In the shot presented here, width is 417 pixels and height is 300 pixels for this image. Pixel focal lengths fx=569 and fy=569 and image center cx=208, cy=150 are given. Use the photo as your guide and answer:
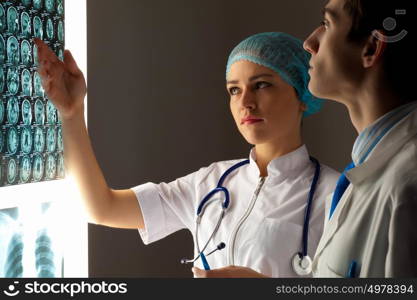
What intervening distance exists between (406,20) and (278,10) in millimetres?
1178

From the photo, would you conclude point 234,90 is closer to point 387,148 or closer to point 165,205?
point 165,205

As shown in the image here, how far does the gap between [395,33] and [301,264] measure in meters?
0.56

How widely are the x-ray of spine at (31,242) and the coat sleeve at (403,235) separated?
789 mm

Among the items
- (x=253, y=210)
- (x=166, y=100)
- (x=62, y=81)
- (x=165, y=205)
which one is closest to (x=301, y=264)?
(x=253, y=210)

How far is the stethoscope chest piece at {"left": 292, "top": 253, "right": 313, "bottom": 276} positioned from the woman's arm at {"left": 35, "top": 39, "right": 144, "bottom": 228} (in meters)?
0.42

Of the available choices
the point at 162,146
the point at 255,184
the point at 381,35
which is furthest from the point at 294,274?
the point at 162,146

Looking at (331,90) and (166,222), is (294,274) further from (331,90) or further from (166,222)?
(331,90)

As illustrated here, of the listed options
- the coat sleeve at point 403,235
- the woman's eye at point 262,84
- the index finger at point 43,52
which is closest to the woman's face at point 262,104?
the woman's eye at point 262,84

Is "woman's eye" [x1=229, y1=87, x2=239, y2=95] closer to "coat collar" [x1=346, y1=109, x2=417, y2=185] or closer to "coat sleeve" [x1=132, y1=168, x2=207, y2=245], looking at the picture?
"coat sleeve" [x1=132, y1=168, x2=207, y2=245]

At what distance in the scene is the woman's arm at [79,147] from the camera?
3.98ft

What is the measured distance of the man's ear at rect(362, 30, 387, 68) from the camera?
0.86 m

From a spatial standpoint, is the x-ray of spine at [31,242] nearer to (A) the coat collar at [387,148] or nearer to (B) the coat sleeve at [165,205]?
(B) the coat sleeve at [165,205]

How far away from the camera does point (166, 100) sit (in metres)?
1.82

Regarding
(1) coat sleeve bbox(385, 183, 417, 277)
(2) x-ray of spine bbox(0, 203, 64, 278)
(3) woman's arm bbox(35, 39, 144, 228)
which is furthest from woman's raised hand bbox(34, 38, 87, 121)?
(1) coat sleeve bbox(385, 183, 417, 277)
